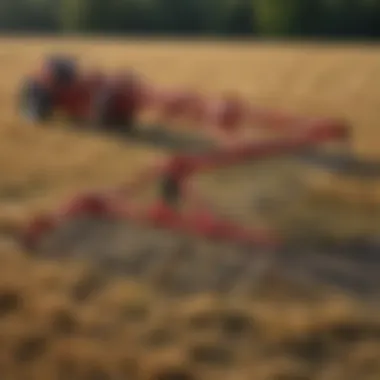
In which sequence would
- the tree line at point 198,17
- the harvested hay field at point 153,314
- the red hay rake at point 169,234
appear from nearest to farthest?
1. the harvested hay field at point 153,314
2. the red hay rake at point 169,234
3. the tree line at point 198,17

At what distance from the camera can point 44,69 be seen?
5.28ft

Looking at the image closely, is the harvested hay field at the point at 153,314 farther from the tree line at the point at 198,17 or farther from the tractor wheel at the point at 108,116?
the tree line at the point at 198,17

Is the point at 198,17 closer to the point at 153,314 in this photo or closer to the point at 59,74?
the point at 59,74

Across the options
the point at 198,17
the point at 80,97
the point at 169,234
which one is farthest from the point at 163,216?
the point at 198,17

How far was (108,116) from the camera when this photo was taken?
1.43 meters

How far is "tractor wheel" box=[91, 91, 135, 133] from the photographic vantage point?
144cm

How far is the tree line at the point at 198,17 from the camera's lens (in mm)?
1697

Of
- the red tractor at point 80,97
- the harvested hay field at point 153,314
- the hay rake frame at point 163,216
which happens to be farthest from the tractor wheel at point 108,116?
the hay rake frame at point 163,216

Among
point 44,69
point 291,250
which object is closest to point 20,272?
point 291,250

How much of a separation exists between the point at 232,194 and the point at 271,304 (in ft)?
1.15

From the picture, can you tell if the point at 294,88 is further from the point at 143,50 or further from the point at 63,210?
the point at 63,210

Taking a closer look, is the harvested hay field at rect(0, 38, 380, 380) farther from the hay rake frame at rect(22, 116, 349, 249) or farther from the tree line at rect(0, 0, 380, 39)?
the tree line at rect(0, 0, 380, 39)

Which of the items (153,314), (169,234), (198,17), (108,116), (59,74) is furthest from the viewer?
(198,17)

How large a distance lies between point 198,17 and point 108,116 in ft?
1.56
